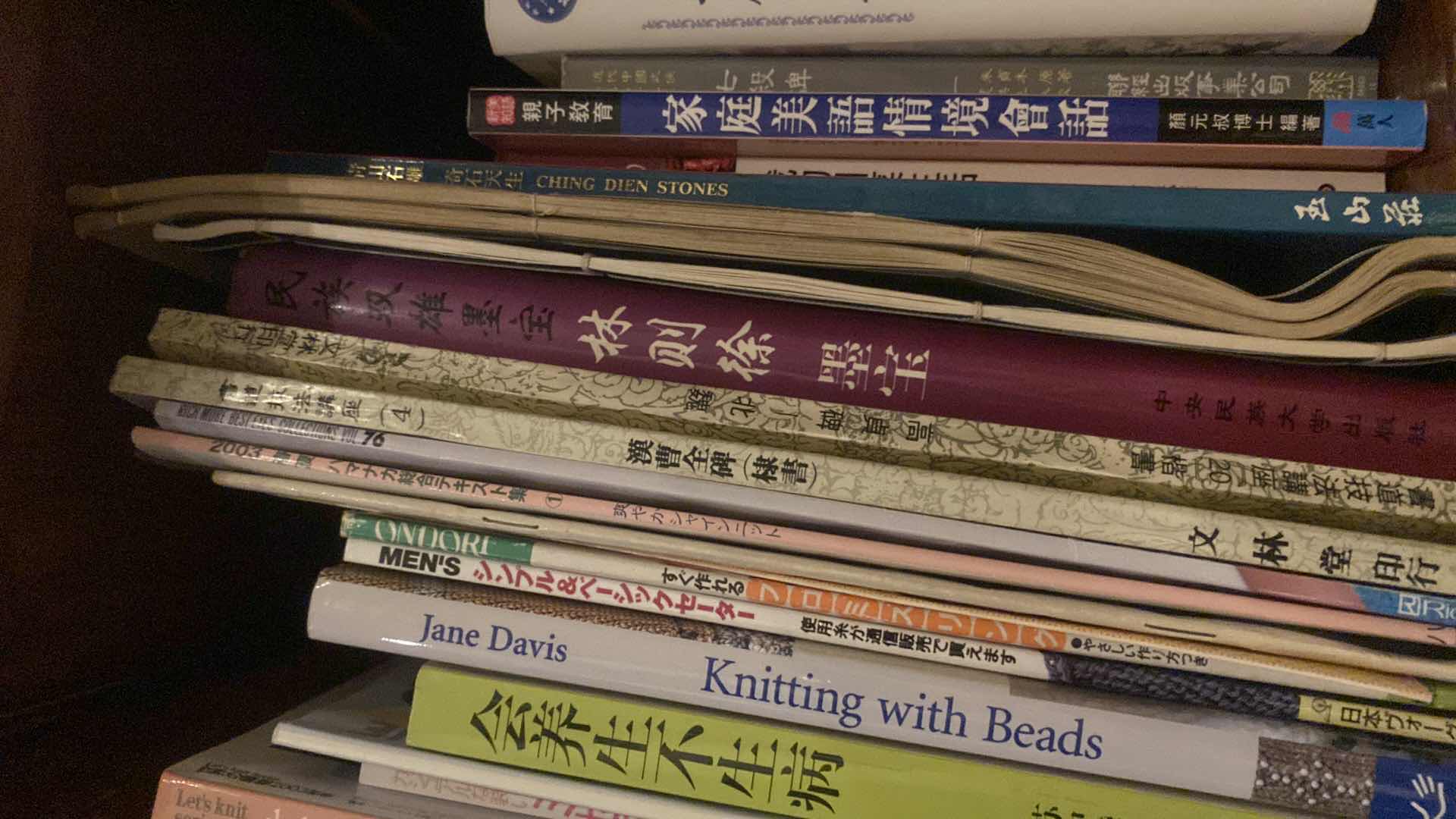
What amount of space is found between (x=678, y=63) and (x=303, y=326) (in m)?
0.29

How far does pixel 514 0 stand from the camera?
1.78 ft

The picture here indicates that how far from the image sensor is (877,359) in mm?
459

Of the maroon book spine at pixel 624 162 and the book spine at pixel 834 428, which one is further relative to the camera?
the maroon book spine at pixel 624 162

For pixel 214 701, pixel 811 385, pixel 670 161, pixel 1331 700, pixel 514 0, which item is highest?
pixel 514 0

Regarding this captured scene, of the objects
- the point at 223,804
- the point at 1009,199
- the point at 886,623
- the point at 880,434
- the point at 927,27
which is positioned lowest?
the point at 223,804

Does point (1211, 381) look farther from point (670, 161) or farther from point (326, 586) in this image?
point (326, 586)

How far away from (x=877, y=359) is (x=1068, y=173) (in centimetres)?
17

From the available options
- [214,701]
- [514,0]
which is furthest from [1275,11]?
[214,701]

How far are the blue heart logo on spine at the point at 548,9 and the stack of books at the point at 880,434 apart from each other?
0.07 meters

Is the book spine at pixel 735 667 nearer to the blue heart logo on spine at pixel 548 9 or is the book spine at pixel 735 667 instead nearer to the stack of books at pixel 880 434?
the stack of books at pixel 880 434

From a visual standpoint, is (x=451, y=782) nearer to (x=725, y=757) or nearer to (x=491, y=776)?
(x=491, y=776)

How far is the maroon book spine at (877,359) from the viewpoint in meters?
0.44

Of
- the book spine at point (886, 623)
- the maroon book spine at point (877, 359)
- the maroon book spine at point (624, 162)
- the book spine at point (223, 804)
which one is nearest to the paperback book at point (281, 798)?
the book spine at point (223, 804)

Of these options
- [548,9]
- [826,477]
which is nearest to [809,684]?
[826,477]
